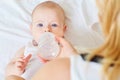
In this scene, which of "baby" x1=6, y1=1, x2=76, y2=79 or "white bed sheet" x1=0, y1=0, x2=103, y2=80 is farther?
"white bed sheet" x1=0, y1=0, x2=103, y2=80

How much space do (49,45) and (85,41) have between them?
249mm

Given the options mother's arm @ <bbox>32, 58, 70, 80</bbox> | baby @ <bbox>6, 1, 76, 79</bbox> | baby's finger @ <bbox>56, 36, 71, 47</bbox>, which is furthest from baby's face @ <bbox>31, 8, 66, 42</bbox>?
mother's arm @ <bbox>32, 58, 70, 80</bbox>

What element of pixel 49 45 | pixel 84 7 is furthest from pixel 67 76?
pixel 84 7

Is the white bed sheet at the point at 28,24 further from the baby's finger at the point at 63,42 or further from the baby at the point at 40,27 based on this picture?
the baby's finger at the point at 63,42

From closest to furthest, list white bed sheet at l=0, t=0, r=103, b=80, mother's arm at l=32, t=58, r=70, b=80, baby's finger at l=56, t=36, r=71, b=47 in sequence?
1. mother's arm at l=32, t=58, r=70, b=80
2. baby's finger at l=56, t=36, r=71, b=47
3. white bed sheet at l=0, t=0, r=103, b=80

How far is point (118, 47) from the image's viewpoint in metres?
0.78

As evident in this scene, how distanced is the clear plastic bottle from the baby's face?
0.23 ft

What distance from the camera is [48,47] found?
1303mm

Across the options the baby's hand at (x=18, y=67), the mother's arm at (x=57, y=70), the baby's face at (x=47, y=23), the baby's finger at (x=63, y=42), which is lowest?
the mother's arm at (x=57, y=70)

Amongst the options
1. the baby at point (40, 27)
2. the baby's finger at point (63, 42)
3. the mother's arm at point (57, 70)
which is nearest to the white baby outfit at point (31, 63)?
the baby at point (40, 27)

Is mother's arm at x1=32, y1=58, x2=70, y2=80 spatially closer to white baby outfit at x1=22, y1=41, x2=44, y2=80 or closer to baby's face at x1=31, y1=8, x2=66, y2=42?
white baby outfit at x1=22, y1=41, x2=44, y2=80

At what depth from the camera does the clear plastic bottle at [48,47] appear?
128 centimetres

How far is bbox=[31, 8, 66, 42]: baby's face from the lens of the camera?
1.40 m

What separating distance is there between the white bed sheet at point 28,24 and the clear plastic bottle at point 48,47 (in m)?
0.17
